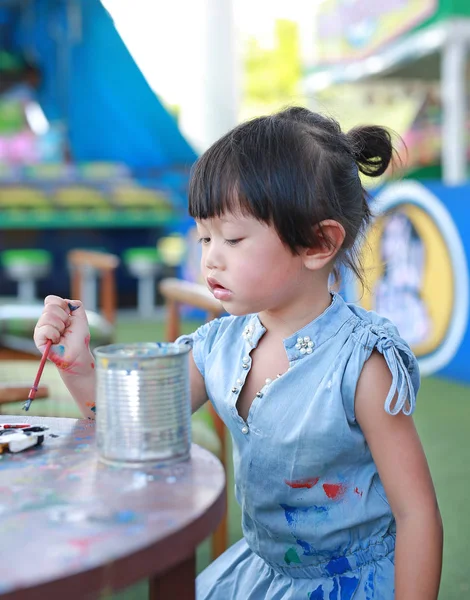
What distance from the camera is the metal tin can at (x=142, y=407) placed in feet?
2.04

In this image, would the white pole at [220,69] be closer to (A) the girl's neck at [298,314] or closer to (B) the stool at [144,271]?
(B) the stool at [144,271]

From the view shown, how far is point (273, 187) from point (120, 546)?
477mm

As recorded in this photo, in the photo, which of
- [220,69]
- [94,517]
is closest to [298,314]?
[94,517]

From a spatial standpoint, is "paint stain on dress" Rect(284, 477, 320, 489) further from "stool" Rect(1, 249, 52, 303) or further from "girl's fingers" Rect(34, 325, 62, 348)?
"stool" Rect(1, 249, 52, 303)

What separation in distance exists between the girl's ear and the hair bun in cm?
15

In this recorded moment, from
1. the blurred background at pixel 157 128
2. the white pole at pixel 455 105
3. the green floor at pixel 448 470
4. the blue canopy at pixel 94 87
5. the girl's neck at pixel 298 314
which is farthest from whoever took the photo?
the blue canopy at pixel 94 87

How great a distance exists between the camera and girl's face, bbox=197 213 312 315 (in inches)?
33.9

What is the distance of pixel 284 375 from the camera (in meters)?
0.90

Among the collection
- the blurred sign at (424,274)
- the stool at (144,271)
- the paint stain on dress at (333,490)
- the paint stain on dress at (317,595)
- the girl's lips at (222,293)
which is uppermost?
the girl's lips at (222,293)

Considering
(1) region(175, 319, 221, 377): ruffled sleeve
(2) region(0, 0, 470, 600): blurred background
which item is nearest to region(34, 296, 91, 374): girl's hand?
(1) region(175, 319, 221, 377): ruffled sleeve

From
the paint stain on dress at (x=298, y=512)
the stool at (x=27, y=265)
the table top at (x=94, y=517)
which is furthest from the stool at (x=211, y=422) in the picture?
the stool at (x=27, y=265)

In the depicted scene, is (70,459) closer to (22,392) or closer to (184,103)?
(22,392)

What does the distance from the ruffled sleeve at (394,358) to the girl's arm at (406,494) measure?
0.02m

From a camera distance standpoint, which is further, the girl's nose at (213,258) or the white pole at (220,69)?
the white pole at (220,69)
